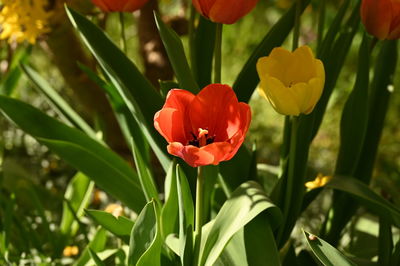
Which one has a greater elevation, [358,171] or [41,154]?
[358,171]

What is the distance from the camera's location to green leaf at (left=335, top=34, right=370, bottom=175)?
750mm

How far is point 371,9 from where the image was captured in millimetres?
663

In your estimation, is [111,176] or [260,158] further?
[260,158]

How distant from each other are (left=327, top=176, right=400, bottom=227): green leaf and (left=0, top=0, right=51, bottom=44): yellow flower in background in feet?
1.46

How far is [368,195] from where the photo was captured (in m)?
0.69

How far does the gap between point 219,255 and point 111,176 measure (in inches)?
8.1

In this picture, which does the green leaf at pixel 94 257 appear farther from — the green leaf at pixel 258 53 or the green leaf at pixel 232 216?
the green leaf at pixel 258 53

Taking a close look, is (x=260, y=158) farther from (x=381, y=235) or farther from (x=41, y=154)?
(x=381, y=235)

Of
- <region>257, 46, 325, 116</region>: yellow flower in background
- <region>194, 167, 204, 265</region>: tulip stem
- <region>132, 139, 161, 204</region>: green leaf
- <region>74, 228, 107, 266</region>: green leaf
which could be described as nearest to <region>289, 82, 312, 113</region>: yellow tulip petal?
<region>257, 46, 325, 116</region>: yellow flower in background

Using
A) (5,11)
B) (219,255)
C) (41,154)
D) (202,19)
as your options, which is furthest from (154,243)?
(41,154)

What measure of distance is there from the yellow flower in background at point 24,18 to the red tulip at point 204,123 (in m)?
0.39

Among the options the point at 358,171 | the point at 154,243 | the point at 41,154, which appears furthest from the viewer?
the point at 41,154

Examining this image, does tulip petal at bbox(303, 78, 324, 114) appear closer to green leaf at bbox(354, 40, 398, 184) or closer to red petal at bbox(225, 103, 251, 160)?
red petal at bbox(225, 103, 251, 160)

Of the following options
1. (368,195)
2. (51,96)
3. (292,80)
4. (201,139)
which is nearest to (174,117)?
(201,139)
